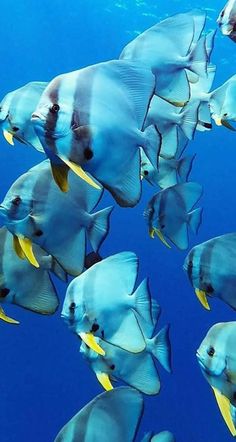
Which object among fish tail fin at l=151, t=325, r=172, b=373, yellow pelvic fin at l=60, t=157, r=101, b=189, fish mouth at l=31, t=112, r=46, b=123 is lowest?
fish tail fin at l=151, t=325, r=172, b=373

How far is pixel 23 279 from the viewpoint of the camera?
275 centimetres

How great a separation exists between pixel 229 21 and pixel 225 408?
1654mm

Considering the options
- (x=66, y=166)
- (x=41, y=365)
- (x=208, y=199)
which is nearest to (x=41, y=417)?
(x=41, y=365)

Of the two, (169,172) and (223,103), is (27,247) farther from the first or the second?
(223,103)

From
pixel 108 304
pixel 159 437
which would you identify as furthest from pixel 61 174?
pixel 159 437

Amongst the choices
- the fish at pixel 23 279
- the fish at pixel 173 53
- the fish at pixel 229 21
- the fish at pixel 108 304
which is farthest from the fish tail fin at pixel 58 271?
the fish at pixel 229 21

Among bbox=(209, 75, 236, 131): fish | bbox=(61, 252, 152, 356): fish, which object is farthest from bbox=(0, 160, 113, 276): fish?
bbox=(209, 75, 236, 131): fish

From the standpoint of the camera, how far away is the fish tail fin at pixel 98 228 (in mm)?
2551

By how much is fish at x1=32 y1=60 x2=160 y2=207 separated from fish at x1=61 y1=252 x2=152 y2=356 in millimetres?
604

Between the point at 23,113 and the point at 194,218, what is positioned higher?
the point at 23,113

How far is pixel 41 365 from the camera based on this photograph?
13695 millimetres

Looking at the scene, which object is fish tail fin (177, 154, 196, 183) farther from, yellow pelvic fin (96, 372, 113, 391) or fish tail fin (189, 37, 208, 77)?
yellow pelvic fin (96, 372, 113, 391)

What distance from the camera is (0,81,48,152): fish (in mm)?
2893

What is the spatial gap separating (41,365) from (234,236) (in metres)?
11.8
